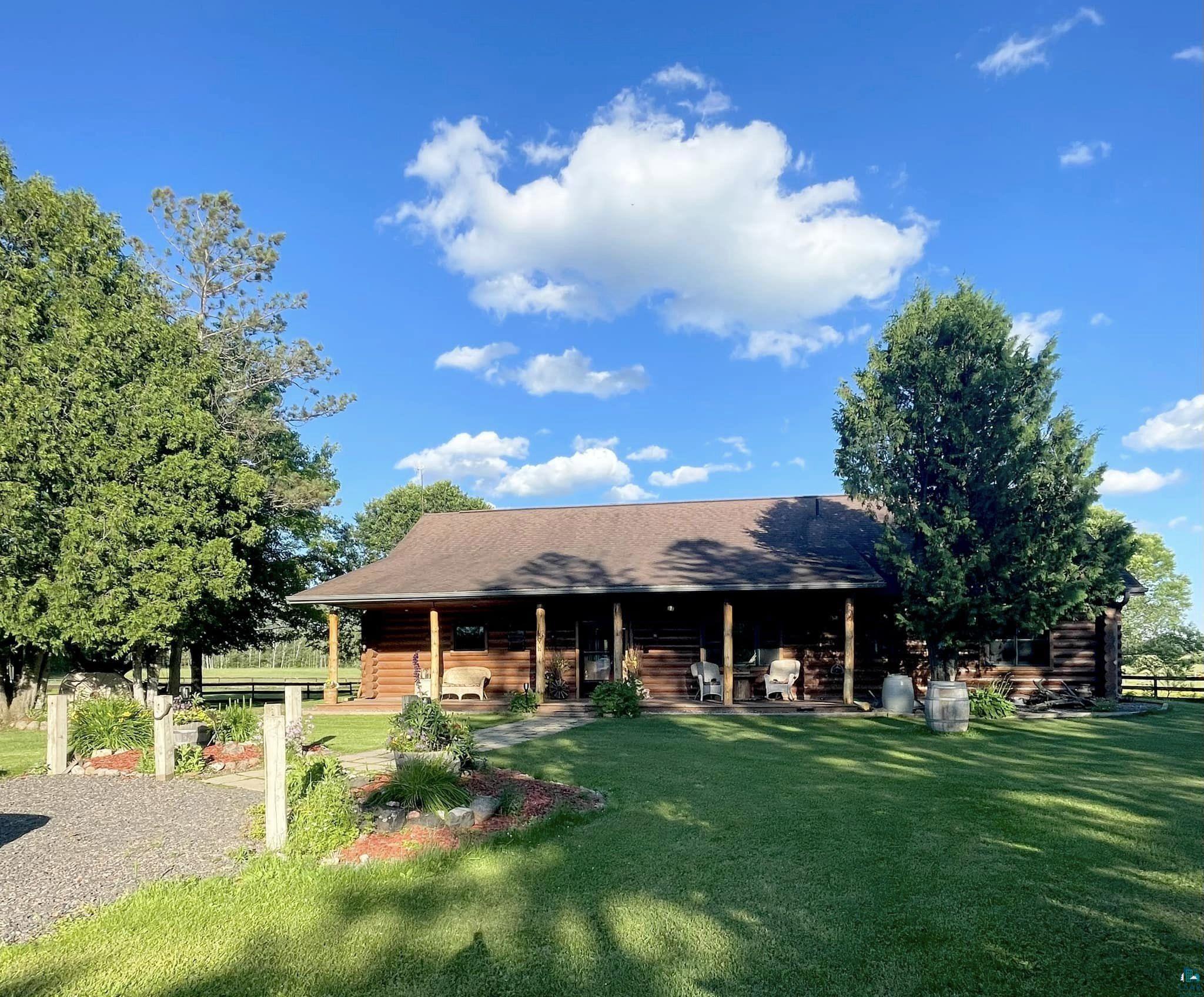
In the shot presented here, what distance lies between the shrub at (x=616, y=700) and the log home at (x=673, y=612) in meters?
1.20

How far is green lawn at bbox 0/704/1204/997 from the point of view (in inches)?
151

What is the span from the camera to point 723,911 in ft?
15.2

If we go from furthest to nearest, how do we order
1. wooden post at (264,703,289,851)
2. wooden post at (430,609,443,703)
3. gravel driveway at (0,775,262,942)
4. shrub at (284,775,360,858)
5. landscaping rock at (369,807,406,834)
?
1. wooden post at (430,609,443,703)
2. landscaping rock at (369,807,406,834)
3. wooden post at (264,703,289,851)
4. shrub at (284,775,360,858)
5. gravel driveway at (0,775,262,942)

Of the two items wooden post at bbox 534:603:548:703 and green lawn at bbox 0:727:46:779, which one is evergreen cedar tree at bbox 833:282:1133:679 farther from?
green lawn at bbox 0:727:46:779

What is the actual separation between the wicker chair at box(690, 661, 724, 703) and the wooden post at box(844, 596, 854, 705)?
8.69 feet

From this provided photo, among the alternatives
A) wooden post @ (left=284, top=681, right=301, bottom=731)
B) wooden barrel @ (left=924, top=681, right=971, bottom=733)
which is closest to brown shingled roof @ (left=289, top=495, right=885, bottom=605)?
wooden barrel @ (left=924, top=681, right=971, bottom=733)

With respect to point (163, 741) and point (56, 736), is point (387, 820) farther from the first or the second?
point (56, 736)

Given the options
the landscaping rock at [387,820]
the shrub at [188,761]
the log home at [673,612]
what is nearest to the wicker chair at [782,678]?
the log home at [673,612]

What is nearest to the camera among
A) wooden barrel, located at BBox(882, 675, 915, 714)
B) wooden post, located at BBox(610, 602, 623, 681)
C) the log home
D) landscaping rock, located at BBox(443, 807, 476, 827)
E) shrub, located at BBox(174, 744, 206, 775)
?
landscaping rock, located at BBox(443, 807, 476, 827)

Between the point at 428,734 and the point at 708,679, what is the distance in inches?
381

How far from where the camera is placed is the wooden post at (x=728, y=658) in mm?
15471

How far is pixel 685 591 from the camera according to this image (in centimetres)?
1527

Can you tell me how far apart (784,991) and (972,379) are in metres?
13.1

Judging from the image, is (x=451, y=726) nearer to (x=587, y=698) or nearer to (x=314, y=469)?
(x=587, y=698)
